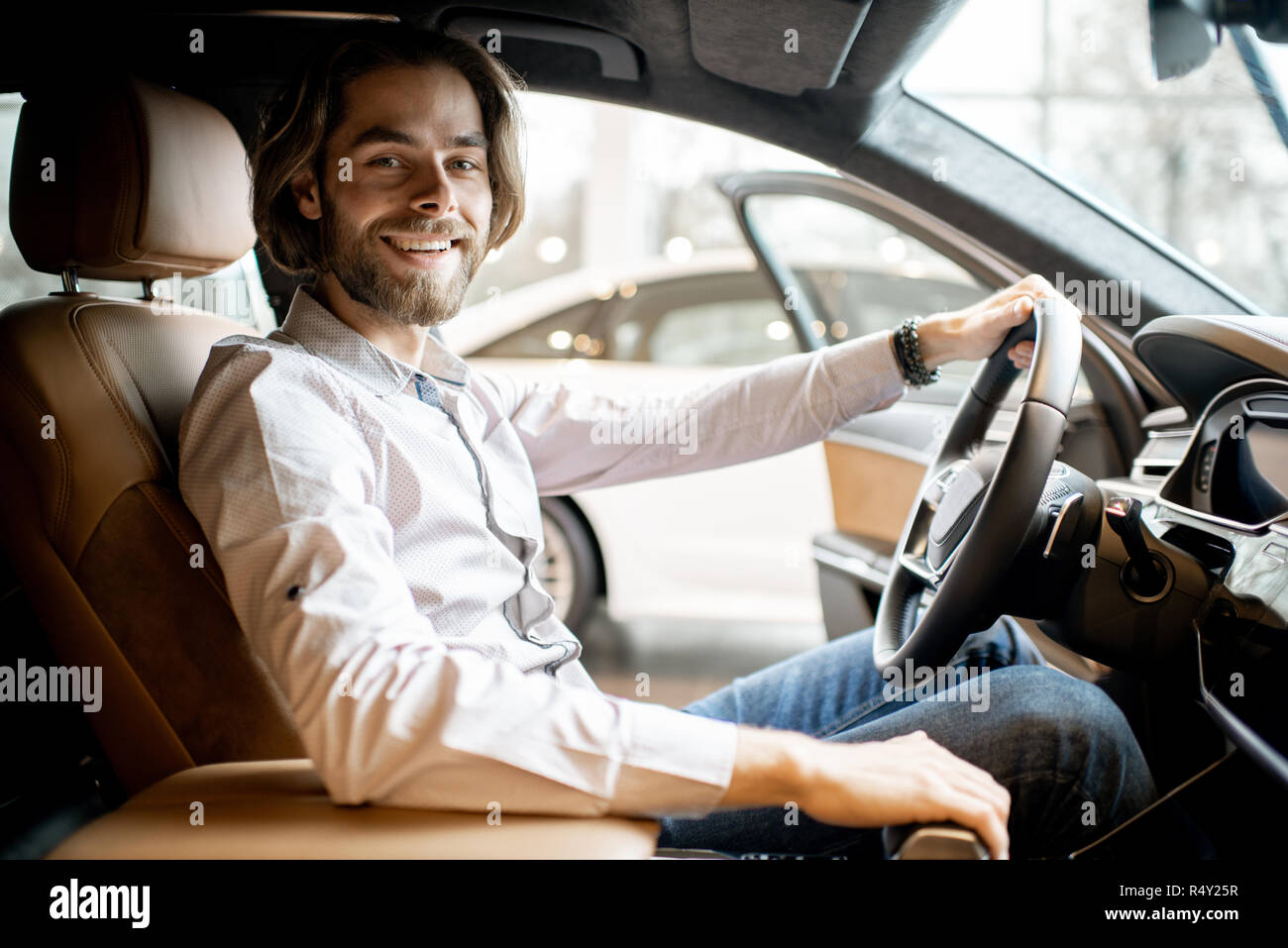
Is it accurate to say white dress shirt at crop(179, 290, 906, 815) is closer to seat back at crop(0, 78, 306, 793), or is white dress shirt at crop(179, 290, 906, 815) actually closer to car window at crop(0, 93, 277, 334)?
seat back at crop(0, 78, 306, 793)

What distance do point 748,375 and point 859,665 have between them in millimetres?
511

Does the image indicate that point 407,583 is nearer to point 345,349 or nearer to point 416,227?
point 345,349

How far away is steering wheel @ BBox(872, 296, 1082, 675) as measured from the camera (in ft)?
3.81

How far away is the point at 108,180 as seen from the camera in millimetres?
1347

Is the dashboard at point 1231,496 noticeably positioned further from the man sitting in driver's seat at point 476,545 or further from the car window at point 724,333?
the car window at point 724,333

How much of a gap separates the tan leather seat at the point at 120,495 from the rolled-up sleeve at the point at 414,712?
5.6 inches

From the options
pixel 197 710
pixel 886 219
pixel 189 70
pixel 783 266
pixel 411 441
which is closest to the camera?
pixel 197 710

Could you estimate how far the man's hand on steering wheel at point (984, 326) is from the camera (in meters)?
1.46

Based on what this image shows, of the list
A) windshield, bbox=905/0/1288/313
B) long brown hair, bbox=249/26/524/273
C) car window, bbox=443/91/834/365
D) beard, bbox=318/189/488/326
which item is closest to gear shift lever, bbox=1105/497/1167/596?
windshield, bbox=905/0/1288/313

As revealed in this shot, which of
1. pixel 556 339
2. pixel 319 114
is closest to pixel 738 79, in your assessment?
pixel 319 114

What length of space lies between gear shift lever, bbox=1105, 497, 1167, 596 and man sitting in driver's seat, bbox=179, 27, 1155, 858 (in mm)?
170

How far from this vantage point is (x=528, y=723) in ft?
3.06
